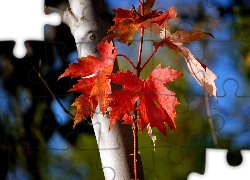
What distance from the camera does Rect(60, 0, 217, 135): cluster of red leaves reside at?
0.42m

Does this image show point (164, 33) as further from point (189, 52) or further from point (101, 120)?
point (101, 120)

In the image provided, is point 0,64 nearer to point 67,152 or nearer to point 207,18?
point 67,152

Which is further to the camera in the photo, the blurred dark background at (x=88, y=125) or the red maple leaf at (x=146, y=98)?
the blurred dark background at (x=88, y=125)

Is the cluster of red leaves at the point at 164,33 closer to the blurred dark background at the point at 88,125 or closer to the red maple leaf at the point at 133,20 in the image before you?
the red maple leaf at the point at 133,20

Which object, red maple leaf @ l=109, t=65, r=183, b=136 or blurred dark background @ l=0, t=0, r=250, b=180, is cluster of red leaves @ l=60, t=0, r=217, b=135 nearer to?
red maple leaf @ l=109, t=65, r=183, b=136

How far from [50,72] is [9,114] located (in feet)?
0.79

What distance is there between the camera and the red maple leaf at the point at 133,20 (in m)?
0.42

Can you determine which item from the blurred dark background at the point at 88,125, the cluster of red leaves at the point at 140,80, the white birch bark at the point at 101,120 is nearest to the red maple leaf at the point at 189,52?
the cluster of red leaves at the point at 140,80

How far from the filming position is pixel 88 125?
89 centimetres

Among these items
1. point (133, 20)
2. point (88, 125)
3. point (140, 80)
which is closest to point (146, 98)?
point (140, 80)

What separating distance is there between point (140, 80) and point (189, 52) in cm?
10

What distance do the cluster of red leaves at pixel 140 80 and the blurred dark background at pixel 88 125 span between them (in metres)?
0.40

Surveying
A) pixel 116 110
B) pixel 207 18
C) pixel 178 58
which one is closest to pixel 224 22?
pixel 207 18

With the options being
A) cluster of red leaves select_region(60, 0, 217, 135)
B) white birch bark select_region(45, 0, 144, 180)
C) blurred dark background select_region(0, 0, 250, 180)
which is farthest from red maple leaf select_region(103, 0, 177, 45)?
blurred dark background select_region(0, 0, 250, 180)
